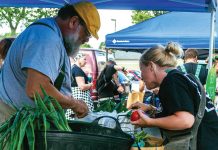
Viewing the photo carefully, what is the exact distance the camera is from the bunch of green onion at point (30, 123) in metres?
2.32

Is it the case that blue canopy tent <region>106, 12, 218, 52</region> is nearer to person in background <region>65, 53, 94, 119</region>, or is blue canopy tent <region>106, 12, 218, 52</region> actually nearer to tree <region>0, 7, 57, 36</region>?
person in background <region>65, 53, 94, 119</region>

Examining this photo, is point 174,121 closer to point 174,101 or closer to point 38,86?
point 174,101

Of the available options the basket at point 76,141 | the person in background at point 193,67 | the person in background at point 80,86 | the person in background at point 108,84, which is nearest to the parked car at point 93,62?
the person in background at point 108,84

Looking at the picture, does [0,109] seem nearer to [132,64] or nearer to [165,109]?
[165,109]

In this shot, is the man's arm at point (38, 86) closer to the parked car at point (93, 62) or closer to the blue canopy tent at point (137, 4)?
the blue canopy tent at point (137, 4)

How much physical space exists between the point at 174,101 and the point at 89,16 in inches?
32.6

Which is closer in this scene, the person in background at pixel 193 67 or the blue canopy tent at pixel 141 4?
the blue canopy tent at pixel 141 4

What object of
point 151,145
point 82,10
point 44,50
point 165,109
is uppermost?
point 82,10

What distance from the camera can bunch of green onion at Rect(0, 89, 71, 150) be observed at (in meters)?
2.32

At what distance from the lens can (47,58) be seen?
2.86m

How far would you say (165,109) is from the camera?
3.02 metres

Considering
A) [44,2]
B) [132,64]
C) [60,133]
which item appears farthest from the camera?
[132,64]

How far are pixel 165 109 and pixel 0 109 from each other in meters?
1.11

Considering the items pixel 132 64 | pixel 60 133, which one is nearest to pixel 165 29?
pixel 60 133
